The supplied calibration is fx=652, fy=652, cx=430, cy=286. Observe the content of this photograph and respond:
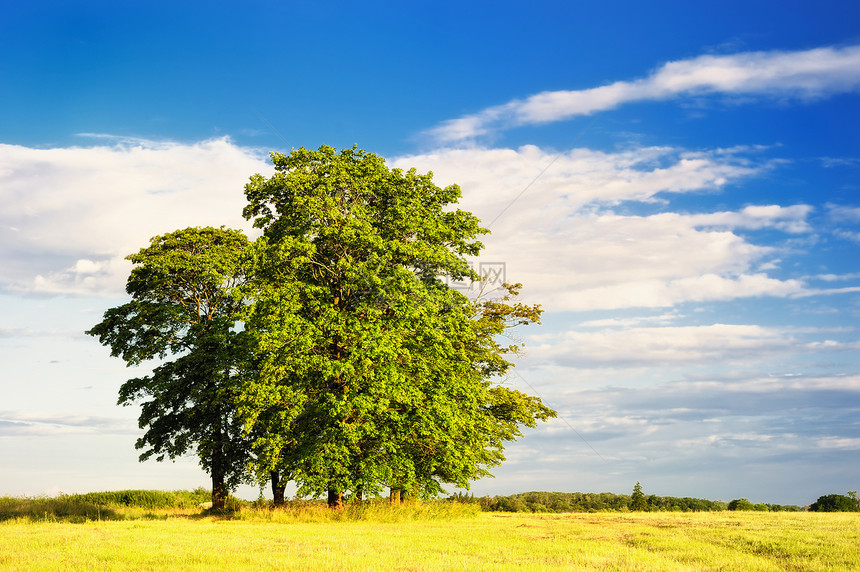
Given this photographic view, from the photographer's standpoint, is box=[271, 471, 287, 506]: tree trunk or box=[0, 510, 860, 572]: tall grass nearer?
box=[0, 510, 860, 572]: tall grass

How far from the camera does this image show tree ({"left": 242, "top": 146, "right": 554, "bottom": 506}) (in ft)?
95.1

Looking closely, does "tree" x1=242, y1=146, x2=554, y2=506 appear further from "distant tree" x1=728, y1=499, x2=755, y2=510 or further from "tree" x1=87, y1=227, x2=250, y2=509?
"distant tree" x1=728, y1=499, x2=755, y2=510

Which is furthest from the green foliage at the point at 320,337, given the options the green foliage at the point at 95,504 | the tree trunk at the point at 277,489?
the green foliage at the point at 95,504

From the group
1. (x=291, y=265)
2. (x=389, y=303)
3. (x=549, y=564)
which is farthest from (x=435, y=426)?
(x=549, y=564)

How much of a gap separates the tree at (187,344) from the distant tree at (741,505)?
32009 mm

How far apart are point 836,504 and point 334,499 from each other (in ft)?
101

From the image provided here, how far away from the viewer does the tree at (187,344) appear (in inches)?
1368

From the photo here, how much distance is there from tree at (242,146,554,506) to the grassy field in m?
3.75

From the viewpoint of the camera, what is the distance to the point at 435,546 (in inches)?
725

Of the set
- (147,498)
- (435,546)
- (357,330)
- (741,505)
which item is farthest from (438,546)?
(741,505)

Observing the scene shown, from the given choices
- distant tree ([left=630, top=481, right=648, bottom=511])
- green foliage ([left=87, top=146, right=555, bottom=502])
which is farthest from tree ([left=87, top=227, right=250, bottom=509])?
distant tree ([left=630, top=481, right=648, bottom=511])

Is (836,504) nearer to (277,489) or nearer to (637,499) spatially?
(637,499)

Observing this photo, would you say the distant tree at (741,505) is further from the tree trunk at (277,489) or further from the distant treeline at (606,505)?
→ the tree trunk at (277,489)

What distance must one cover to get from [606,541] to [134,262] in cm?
2978
